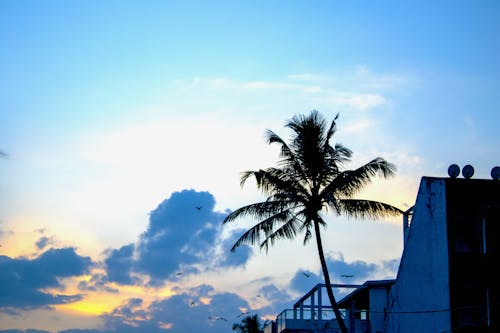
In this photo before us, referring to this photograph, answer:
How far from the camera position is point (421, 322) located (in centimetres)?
3184

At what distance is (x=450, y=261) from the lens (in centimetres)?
3102

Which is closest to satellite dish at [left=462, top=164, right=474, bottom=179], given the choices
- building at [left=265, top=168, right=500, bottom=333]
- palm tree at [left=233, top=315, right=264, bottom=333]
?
building at [left=265, top=168, right=500, bottom=333]

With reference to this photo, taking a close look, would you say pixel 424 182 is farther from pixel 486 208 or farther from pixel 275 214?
pixel 275 214

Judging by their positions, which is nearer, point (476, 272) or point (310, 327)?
point (476, 272)

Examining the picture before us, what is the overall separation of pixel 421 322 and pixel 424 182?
6247mm

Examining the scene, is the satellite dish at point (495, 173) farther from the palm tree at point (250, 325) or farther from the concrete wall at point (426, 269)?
the palm tree at point (250, 325)

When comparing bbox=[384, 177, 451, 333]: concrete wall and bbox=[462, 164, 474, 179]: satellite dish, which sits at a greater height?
bbox=[462, 164, 474, 179]: satellite dish

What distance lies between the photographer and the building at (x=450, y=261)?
3067 centimetres

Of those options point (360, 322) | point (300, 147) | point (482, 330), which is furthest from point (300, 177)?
point (482, 330)

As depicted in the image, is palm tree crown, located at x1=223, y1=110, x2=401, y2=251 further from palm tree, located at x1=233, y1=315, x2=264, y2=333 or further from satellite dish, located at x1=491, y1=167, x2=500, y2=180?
palm tree, located at x1=233, y1=315, x2=264, y2=333

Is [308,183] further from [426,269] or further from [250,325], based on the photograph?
[250,325]

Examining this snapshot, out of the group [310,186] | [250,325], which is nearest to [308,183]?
[310,186]

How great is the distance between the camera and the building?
30.7 m

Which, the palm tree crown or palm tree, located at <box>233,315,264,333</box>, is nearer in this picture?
the palm tree crown
